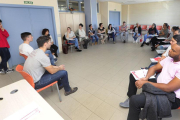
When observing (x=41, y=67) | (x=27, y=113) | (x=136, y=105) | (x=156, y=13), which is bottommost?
(x=136, y=105)

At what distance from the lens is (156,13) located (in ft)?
32.7

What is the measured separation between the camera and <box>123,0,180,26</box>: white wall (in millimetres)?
9328

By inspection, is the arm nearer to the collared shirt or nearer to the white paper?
the white paper

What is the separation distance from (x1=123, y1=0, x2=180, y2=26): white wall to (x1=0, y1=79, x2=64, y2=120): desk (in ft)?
37.7

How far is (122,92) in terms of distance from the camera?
8.09 ft

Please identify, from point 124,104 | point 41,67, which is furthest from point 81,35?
point 124,104

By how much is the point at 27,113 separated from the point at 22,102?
0.21 metres

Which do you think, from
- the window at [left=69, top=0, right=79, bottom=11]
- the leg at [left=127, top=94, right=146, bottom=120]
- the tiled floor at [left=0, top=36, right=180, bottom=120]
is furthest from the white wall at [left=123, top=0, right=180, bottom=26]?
the leg at [left=127, top=94, right=146, bottom=120]

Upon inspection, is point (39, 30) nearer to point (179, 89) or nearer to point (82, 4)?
point (82, 4)

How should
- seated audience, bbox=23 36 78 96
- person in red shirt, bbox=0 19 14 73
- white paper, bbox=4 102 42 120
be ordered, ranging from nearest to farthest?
1. white paper, bbox=4 102 42 120
2. seated audience, bbox=23 36 78 96
3. person in red shirt, bbox=0 19 14 73

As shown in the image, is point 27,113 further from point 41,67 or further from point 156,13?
point 156,13

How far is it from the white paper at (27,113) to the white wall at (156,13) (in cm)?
1165

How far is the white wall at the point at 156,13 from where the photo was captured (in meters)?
9.33

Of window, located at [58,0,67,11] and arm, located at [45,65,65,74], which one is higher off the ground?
window, located at [58,0,67,11]
